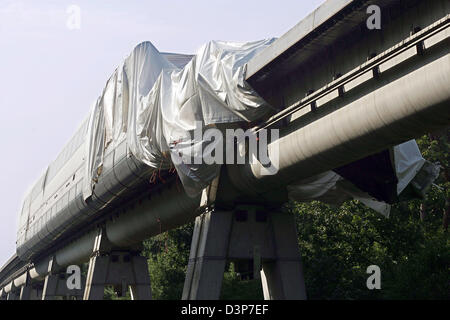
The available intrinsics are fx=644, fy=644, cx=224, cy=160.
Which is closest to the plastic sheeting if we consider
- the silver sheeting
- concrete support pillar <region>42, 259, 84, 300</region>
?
the silver sheeting

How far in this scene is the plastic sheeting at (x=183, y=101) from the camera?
591 inches

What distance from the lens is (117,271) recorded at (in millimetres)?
31062

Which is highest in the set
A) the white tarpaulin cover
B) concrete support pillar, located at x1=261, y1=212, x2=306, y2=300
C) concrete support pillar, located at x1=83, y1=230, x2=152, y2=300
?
the white tarpaulin cover

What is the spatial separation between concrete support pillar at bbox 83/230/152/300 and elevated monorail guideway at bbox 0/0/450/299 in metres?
3.95

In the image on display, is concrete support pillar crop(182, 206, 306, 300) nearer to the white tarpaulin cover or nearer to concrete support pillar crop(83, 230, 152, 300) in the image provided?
the white tarpaulin cover

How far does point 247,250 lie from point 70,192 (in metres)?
15.8

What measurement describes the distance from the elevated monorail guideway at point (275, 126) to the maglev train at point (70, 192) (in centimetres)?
16

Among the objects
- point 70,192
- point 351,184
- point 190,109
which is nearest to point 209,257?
point 190,109

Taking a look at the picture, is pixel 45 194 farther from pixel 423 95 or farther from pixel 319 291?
pixel 423 95

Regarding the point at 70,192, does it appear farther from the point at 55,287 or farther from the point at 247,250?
the point at 55,287

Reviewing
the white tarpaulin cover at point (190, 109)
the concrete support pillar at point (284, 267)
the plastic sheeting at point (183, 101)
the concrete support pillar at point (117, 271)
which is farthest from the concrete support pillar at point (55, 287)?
the concrete support pillar at point (284, 267)

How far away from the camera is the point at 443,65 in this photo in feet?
34.1

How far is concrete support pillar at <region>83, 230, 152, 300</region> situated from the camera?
3036 cm
